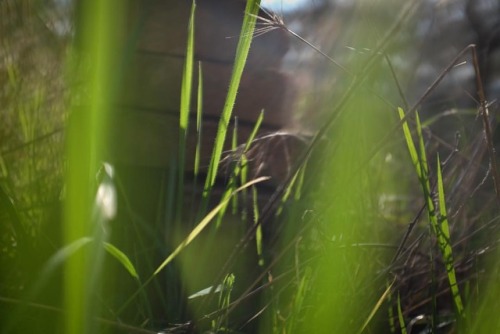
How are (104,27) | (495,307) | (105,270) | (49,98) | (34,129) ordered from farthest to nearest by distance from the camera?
(49,98), (34,129), (105,270), (495,307), (104,27)

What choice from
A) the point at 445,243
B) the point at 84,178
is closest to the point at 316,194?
the point at 445,243

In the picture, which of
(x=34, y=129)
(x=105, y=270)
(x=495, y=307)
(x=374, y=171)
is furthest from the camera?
(x=374, y=171)

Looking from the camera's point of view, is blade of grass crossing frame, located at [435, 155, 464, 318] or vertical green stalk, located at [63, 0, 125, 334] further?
blade of grass crossing frame, located at [435, 155, 464, 318]

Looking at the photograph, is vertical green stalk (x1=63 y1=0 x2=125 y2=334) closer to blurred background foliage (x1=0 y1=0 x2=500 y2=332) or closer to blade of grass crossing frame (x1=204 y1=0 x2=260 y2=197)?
blurred background foliage (x1=0 y1=0 x2=500 y2=332)

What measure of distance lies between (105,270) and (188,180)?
0.59 m

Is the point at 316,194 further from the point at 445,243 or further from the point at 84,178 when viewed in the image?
the point at 84,178

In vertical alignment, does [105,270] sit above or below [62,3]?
below

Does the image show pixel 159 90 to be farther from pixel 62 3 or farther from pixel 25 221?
pixel 25 221

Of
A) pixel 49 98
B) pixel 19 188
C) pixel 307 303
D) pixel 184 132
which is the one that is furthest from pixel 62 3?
pixel 307 303

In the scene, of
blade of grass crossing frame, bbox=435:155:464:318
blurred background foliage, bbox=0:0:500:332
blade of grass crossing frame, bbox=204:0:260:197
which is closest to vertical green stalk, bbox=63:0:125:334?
blurred background foliage, bbox=0:0:500:332

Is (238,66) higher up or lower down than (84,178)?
higher up

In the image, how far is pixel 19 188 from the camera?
37.9 inches

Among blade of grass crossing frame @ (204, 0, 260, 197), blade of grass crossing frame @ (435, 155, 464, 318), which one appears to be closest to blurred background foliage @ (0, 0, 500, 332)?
blade of grass crossing frame @ (435, 155, 464, 318)

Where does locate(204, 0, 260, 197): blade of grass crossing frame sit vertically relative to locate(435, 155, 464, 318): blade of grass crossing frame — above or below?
above
